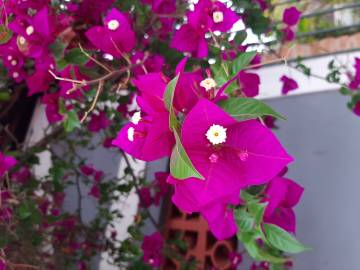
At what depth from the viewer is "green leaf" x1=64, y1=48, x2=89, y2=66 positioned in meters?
0.88

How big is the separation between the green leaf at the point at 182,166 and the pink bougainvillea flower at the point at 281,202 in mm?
266

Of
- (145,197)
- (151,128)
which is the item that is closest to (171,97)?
(151,128)

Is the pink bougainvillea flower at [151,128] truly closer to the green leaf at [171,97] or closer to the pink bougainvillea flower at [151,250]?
the green leaf at [171,97]

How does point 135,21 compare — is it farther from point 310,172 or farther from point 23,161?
point 310,172

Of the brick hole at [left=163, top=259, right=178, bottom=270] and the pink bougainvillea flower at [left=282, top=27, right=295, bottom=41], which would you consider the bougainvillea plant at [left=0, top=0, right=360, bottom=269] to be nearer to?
the pink bougainvillea flower at [left=282, top=27, right=295, bottom=41]

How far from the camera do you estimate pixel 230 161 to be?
1.67ft

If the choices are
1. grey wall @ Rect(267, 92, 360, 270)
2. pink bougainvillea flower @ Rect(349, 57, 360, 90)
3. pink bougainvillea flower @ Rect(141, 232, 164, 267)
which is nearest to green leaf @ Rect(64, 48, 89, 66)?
pink bougainvillea flower @ Rect(141, 232, 164, 267)

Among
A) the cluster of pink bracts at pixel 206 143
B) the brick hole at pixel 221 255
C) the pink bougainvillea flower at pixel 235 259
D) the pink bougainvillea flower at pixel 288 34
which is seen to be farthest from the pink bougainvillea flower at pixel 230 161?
the brick hole at pixel 221 255

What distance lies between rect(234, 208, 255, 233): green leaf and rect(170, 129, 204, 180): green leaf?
0.24m

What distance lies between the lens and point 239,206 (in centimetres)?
75

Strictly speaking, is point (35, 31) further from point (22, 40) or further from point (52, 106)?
point (52, 106)

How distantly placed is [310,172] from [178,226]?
0.63 metres

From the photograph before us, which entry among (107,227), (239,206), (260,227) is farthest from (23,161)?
(260,227)

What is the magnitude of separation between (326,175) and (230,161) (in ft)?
3.81
